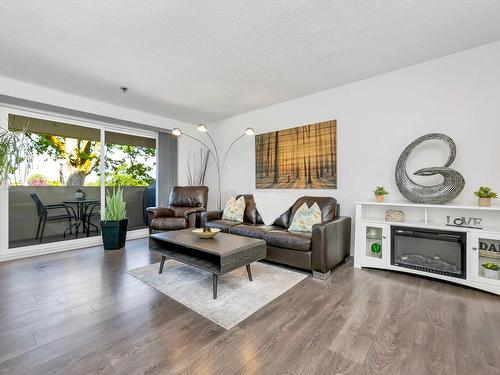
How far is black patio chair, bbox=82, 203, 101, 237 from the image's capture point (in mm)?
3895

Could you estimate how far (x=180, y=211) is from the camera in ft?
13.2

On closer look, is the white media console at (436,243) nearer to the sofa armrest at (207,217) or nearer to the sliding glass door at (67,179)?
the sofa armrest at (207,217)

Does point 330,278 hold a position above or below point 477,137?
below

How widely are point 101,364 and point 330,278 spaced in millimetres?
2077

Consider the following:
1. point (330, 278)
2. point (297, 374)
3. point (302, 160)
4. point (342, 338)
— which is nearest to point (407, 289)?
point (330, 278)

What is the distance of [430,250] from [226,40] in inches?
119

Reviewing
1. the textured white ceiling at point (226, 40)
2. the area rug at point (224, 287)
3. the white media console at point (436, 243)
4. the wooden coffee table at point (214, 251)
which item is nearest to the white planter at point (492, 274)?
the white media console at point (436, 243)

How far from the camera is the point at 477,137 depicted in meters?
2.42

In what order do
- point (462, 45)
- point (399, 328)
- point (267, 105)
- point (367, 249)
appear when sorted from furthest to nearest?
point (267, 105)
point (367, 249)
point (462, 45)
point (399, 328)

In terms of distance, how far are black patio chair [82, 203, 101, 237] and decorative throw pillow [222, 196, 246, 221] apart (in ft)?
7.29

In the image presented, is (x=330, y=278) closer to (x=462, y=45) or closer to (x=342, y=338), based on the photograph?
(x=342, y=338)

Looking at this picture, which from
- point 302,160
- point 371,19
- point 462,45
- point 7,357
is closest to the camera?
point 7,357

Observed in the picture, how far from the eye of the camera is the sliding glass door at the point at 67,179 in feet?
10.8

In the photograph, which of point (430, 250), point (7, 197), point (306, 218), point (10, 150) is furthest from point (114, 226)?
point (430, 250)
